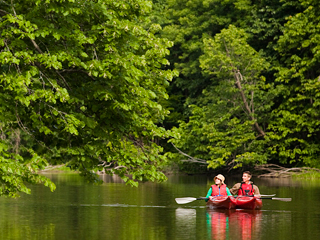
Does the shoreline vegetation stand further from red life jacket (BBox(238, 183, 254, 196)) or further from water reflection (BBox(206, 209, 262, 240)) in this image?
water reflection (BBox(206, 209, 262, 240))

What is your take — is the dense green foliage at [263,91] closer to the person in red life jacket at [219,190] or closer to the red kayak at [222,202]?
the person in red life jacket at [219,190]

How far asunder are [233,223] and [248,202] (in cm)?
407

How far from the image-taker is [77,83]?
1853 cm

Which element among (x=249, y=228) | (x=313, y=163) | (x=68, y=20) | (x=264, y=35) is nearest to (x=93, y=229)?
(x=249, y=228)

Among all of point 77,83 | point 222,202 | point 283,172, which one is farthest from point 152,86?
point 283,172

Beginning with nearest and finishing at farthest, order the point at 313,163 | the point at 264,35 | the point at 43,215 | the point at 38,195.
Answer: the point at 43,215
the point at 38,195
the point at 313,163
the point at 264,35

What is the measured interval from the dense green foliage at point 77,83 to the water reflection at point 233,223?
2.19 meters

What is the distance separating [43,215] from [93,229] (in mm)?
4128

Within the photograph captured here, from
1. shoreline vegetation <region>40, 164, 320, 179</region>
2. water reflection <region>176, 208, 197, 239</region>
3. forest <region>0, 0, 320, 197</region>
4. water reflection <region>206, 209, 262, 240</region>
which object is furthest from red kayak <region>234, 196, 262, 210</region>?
shoreline vegetation <region>40, 164, 320, 179</region>

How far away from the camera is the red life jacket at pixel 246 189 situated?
70.9ft

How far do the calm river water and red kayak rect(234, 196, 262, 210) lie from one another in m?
0.29

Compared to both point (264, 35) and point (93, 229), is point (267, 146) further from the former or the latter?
point (93, 229)

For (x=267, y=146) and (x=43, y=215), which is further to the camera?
(x=267, y=146)

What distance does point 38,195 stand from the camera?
2834cm
